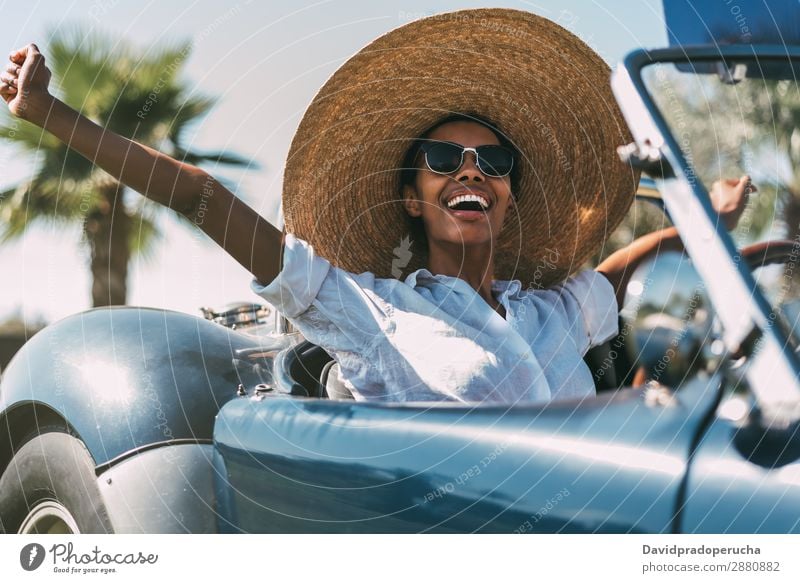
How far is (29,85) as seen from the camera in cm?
179

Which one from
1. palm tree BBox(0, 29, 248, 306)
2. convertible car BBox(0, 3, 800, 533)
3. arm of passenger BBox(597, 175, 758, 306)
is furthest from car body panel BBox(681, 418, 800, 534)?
palm tree BBox(0, 29, 248, 306)

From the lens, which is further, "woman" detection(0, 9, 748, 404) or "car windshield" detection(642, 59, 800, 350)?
"woman" detection(0, 9, 748, 404)

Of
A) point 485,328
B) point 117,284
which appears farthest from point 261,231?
point 117,284

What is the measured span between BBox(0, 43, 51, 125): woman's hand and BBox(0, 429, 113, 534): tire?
80 centimetres

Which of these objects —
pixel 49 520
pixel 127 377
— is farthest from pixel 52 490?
pixel 127 377

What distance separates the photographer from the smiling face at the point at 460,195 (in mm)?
2100

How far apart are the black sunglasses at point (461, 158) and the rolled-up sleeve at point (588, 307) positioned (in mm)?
340

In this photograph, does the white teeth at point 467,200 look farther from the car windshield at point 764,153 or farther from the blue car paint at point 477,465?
the blue car paint at point 477,465

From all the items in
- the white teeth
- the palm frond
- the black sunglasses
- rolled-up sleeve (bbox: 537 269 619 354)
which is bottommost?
rolled-up sleeve (bbox: 537 269 619 354)

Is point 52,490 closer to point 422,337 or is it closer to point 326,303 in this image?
point 326,303

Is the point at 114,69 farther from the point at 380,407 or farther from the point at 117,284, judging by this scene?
the point at 380,407

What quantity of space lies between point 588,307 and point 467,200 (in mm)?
401

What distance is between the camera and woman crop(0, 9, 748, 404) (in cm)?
186

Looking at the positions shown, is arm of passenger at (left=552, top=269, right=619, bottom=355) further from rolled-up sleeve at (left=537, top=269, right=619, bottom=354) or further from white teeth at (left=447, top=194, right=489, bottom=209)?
white teeth at (left=447, top=194, right=489, bottom=209)
